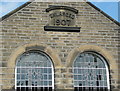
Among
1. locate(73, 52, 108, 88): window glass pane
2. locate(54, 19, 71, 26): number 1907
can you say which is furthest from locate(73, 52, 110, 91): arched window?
locate(54, 19, 71, 26): number 1907

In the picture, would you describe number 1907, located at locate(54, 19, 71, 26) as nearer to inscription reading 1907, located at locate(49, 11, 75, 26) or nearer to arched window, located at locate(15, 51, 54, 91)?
inscription reading 1907, located at locate(49, 11, 75, 26)

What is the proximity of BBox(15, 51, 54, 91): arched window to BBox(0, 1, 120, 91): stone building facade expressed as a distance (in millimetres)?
73

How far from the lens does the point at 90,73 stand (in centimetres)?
1224

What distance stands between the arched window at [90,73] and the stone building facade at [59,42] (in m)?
0.06

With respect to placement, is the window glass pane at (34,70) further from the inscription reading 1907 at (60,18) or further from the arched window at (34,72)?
the inscription reading 1907 at (60,18)

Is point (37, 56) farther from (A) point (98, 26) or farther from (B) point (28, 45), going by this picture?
(A) point (98, 26)

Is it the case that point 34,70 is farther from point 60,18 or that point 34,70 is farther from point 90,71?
point 60,18

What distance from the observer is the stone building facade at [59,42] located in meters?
11.7

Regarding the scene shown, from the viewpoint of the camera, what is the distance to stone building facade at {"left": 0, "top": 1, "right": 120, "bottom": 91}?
11.7 meters

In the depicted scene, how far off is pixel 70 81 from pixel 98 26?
2.97 metres

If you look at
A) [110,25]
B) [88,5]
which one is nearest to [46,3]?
[88,5]

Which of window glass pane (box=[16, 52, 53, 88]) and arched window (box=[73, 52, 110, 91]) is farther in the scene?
arched window (box=[73, 52, 110, 91])

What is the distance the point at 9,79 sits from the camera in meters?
11.4

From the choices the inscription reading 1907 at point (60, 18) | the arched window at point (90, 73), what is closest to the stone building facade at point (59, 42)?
the arched window at point (90, 73)
